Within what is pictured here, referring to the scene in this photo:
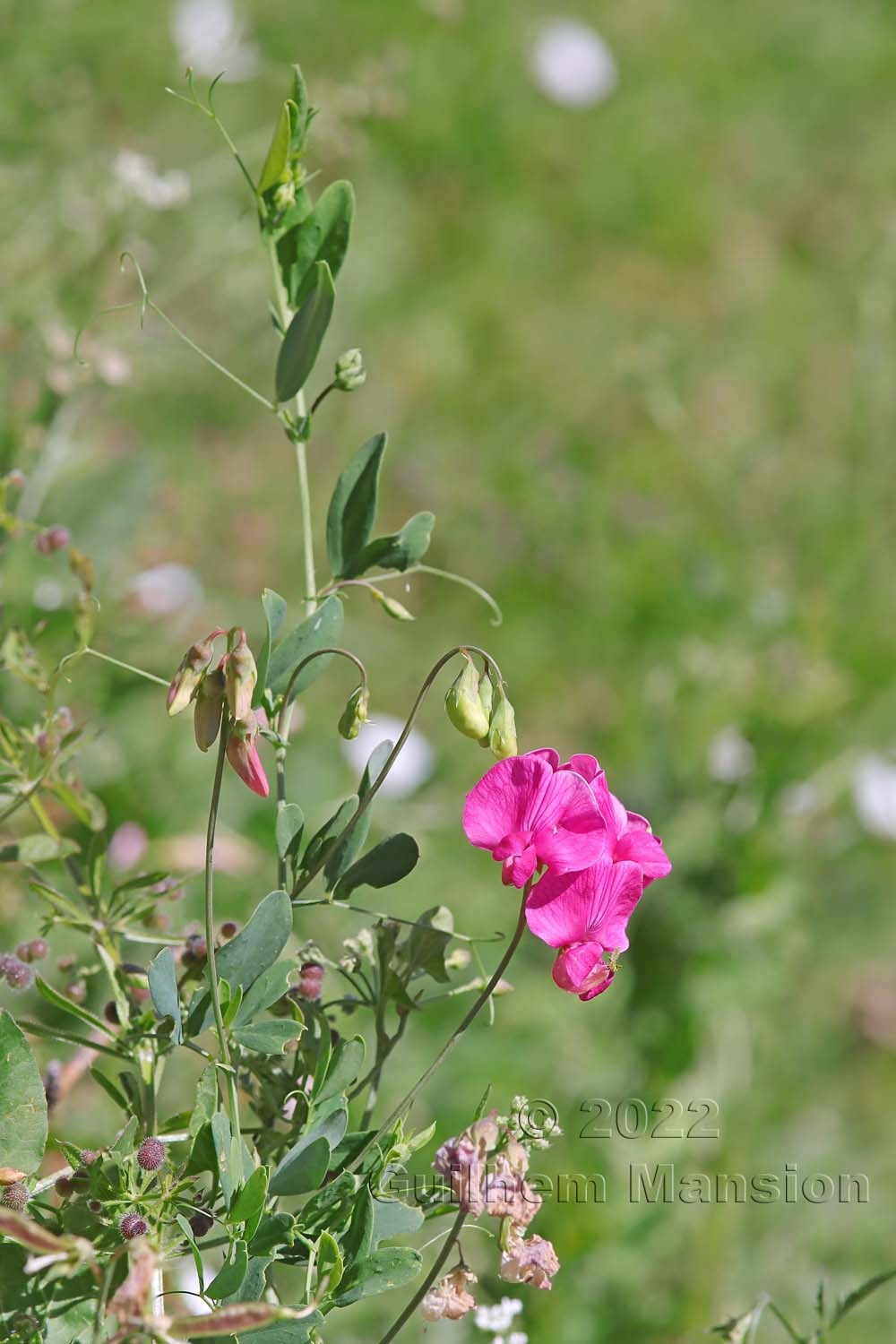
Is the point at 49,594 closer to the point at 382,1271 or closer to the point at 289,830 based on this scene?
the point at 289,830

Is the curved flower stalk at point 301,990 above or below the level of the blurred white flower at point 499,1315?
above

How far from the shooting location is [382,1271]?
68 cm

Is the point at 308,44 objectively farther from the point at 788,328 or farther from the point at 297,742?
the point at 297,742

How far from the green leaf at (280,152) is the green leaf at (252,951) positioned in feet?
1.27

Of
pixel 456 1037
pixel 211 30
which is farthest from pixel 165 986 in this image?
pixel 211 30

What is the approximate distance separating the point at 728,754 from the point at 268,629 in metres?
1.60

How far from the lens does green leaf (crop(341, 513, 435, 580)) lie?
0.77 meters

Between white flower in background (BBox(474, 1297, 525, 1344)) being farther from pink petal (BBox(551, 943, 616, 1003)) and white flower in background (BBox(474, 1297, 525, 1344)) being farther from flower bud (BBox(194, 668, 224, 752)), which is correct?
flower bud (BBox(194, 668, 224, 752))

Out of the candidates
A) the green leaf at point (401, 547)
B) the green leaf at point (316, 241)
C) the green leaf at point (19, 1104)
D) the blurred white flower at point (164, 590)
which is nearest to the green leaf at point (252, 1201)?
the green leaf at point (19, 1104)

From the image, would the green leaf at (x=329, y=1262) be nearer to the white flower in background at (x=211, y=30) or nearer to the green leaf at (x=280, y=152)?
the green leaf at (x=280, y=152)

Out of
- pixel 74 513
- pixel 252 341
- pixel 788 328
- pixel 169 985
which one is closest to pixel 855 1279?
pixel 74 513

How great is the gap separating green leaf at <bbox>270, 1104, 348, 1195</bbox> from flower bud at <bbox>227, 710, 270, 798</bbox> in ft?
0.54

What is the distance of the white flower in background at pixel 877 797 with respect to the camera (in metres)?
2.38

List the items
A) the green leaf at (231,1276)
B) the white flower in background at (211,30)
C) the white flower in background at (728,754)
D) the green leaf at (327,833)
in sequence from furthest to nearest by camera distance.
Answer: the white flower in background at (211,30), the white flower in background at (728,754), the green leaf at (327,833), the green leaf at (231,1276)
